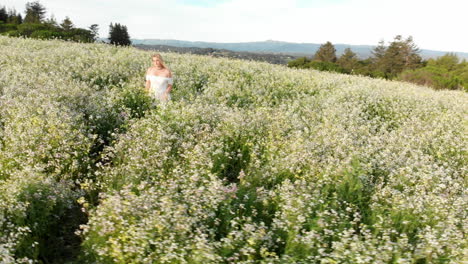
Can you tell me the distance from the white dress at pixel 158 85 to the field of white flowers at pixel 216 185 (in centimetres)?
44

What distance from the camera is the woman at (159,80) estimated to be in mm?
12062

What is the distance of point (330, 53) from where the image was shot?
203 ft

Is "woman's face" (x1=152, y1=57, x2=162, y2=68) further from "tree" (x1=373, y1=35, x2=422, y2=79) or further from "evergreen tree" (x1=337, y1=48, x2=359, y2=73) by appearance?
"tree" (x1=373, y1=35, x2=422, y2=79)

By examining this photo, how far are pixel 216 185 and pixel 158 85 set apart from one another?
718 cm

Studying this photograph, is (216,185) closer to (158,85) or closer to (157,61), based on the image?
(158,85)

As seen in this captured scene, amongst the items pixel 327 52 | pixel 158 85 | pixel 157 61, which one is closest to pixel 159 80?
pixel 158 85

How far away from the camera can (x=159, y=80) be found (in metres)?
12.1

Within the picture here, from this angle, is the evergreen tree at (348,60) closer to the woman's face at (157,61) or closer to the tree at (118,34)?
the tree at (118,34)

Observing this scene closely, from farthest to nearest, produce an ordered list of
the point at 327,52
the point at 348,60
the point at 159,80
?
the point at 348,60, the point at 327,52, the point at 159,80

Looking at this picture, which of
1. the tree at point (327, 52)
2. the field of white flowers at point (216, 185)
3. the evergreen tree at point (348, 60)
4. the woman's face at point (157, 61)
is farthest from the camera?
the tree at point (327, 52)

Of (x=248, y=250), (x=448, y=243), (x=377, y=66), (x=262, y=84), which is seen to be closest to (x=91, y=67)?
(x=262, y=84)

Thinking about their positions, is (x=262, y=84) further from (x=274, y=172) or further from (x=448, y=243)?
(x=448, y=243)

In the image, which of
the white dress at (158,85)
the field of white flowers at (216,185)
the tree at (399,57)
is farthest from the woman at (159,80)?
the tree at (399,57)

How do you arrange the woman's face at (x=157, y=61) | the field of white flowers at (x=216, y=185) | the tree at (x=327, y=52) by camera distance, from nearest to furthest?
the field of white flowers at (x=216, y=185)
the woman's face at (x=157, y=61)
the tree at (x=327, y=52)
